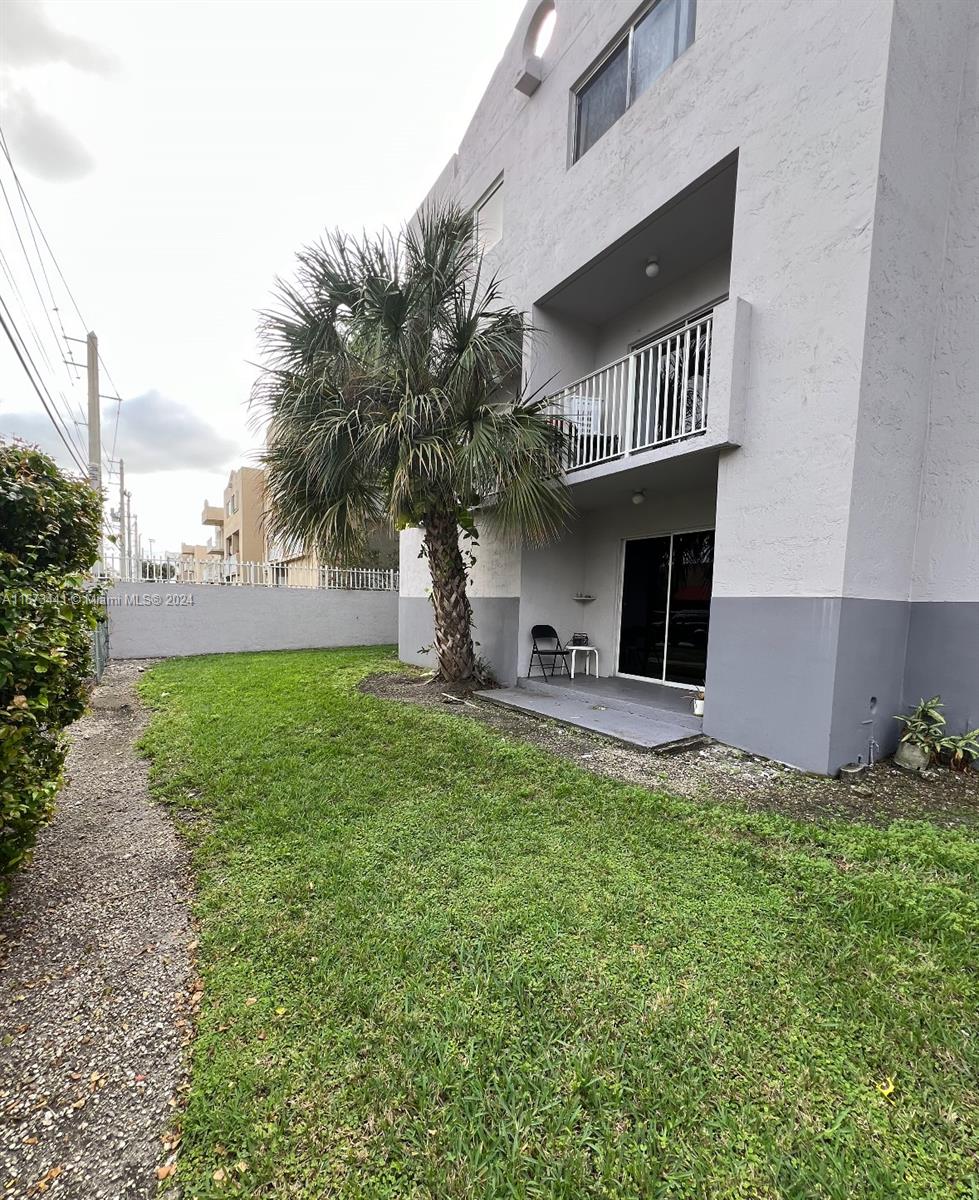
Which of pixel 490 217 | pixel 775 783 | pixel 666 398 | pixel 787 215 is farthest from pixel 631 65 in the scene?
pixel 775 783

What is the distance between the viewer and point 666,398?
19.7 feet

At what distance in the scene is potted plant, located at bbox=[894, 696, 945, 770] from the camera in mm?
4695

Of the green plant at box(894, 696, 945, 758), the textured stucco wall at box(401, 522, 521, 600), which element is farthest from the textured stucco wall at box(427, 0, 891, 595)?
the textured stucco wall at box(401, 522, 521, 600)

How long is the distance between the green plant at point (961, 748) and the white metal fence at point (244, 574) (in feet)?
32.2

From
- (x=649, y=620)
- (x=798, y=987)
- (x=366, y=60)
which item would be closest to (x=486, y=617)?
(x=649, y=620)

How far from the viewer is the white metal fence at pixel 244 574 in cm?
1162

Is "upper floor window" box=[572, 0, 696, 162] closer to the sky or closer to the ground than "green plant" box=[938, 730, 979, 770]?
closer to the sky

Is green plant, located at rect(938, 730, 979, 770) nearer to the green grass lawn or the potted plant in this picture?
the potted plant

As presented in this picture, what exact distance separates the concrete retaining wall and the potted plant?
12.1 metres

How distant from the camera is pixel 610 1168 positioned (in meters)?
1.49

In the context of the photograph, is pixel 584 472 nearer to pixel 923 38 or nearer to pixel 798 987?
pixel 923 38

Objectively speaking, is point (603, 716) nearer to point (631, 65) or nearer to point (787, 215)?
point (787, 215)

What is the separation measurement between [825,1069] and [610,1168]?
867 mm

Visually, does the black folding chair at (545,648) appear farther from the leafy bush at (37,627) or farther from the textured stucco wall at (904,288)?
the leafy bush at (37,627)
